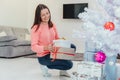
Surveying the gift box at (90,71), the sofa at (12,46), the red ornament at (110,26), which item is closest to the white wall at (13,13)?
the sofa at (12,46)

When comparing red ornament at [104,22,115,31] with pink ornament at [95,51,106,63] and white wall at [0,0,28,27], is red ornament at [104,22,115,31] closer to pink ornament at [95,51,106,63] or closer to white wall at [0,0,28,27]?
pink ornament at [95,51,106,63]

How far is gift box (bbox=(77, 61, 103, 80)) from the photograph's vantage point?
72.3 inches

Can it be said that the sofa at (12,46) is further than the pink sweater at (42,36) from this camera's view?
Yes

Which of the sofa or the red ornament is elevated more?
the red ornament

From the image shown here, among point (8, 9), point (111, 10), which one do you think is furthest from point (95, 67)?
point (8, 9)

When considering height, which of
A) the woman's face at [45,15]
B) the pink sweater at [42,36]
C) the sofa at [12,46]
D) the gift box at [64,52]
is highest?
the woman's face at [45,15]

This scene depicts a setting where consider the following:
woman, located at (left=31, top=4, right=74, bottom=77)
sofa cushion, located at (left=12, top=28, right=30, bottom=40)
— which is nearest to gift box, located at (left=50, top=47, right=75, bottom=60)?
woman, located at (left=31, top=4, right=74, bottom=77)

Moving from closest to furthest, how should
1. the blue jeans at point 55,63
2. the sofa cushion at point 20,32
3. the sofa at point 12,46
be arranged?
the blue jeans at point 55,63
the sofa at point 12,46
the sofa cushion at point 20,32

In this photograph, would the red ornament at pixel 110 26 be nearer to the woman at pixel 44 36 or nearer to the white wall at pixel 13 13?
the woman at pixel 44 36

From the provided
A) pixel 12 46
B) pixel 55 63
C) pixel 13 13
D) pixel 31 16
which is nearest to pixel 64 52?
pixel 55 63

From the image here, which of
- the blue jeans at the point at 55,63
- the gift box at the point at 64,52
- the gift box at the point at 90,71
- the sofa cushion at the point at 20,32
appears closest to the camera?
the gift box at the point at 90,71

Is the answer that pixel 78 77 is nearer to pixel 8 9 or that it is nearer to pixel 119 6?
pixel 119 6

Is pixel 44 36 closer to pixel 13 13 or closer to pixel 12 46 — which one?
pixel 12 46

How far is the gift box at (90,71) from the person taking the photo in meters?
1.84
